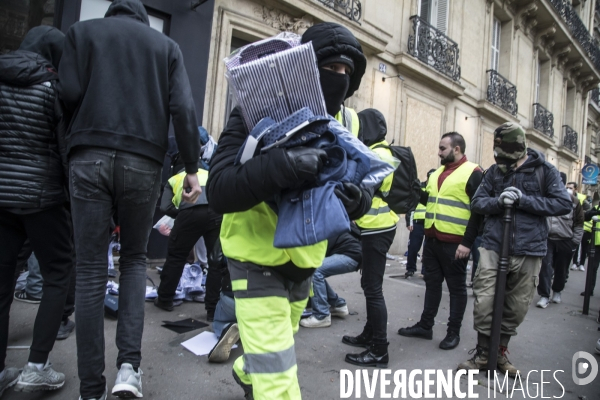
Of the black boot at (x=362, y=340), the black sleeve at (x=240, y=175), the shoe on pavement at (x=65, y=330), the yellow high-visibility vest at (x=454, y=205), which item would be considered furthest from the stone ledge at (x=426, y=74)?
the black sleeve at (x=240, y=175)

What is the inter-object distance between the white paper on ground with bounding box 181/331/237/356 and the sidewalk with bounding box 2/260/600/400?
0.06 meters

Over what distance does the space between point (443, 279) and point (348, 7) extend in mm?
7482

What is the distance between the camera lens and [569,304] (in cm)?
667

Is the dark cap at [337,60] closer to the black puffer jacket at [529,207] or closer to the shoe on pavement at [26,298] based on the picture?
the black puffer jacket at [529,207]

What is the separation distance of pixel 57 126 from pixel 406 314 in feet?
13.3

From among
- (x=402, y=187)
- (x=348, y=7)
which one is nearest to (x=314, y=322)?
(x=402, y=187)

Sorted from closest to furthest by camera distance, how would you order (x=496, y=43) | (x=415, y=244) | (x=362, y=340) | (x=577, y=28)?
(x=362, y=340)
(x=415, y=244)
(x=496, y=43)
(x=577, y=28)

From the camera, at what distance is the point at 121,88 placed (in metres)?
2.17

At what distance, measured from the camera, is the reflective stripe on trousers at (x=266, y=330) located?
1555 millimetres

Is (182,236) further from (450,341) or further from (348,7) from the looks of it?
(348,7)

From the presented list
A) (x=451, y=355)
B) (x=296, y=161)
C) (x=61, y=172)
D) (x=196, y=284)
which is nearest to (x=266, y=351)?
(x=296, y=161)

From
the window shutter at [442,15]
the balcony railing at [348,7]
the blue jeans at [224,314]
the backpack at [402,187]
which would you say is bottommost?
the blue jeans at [224,314]

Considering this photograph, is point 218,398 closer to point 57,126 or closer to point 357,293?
point 57,126

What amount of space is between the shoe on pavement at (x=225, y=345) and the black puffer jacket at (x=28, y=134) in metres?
1.34
